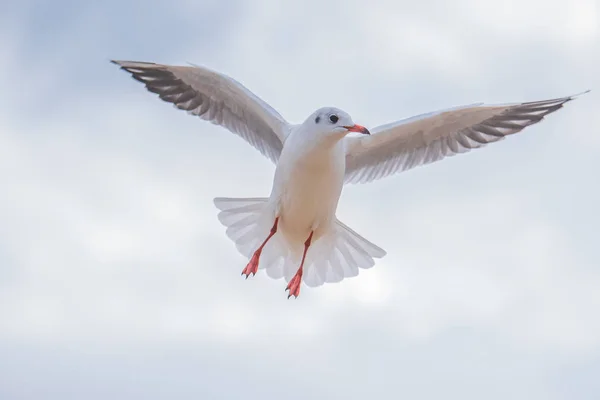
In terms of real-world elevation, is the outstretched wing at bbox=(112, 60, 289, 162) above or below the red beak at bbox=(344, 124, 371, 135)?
above

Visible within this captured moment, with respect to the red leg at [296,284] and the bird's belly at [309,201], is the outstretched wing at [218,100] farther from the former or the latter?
the red leg at [296,284]

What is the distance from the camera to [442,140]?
1051cm

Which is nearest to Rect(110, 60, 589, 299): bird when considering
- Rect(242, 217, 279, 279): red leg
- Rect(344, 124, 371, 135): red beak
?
Rect(242, 217, 279, 279): red leg

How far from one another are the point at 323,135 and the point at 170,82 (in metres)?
2.15

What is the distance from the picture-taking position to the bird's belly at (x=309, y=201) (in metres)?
9.20

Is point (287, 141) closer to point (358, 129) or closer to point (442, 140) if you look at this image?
point (358, 129)

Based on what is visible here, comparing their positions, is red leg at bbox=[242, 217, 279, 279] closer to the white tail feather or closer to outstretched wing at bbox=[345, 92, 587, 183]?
the white tail feather

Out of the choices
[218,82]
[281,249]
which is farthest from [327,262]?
[218,82]

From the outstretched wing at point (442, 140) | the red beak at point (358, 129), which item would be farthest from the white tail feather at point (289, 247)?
the red beak at point (358, 129)

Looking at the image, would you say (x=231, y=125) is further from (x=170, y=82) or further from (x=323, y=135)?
(x=323, y=135)

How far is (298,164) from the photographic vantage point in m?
9.12

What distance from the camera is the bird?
9.90 metres

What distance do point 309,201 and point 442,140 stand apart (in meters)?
1.87

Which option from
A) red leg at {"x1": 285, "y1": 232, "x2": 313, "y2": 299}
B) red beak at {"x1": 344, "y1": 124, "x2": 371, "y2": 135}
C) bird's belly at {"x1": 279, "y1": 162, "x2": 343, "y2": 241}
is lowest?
red leg at {"x1": 285, "y1": 232, "x2": 313, "y2": 299}
